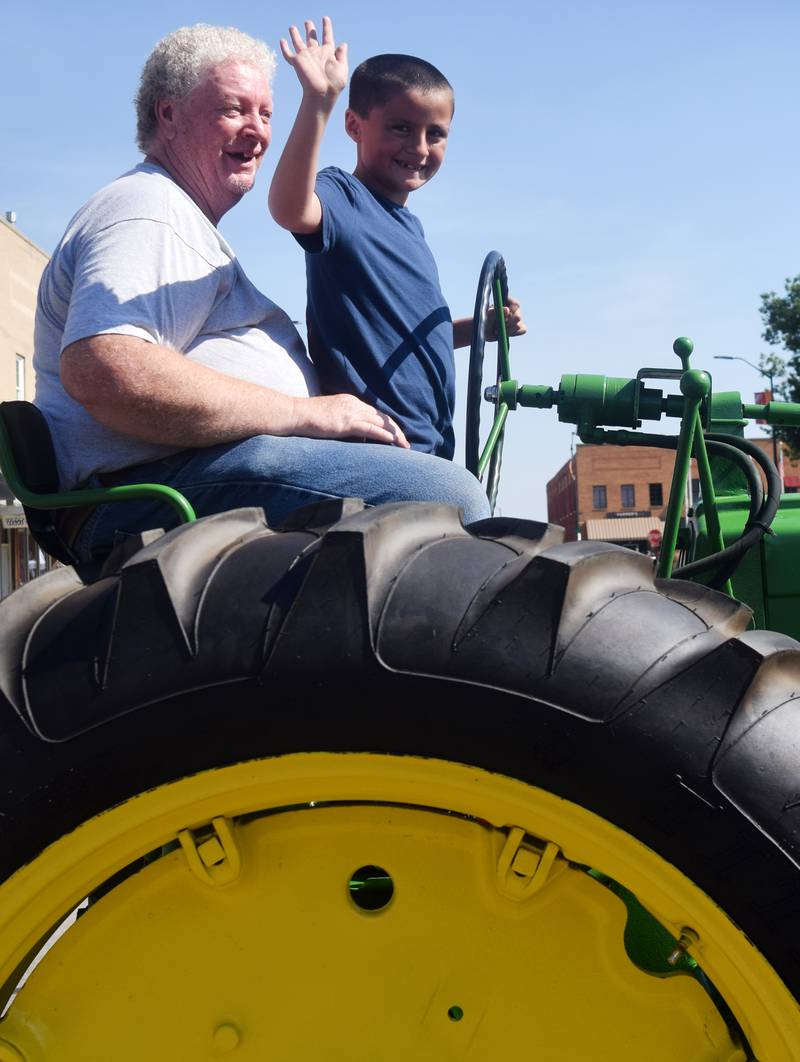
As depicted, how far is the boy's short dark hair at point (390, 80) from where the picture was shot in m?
2.37

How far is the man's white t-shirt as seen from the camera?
5.50 ft

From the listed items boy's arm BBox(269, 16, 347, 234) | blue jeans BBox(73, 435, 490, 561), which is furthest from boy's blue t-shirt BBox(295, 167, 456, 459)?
blue jeans BBox(73, 435, 490, 561)

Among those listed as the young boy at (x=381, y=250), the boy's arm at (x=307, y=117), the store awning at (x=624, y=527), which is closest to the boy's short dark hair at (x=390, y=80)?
the young boy at (x=381, y=250)

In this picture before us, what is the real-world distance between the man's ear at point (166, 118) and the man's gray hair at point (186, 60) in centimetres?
1

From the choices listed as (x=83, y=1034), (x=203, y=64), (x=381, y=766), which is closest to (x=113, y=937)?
(x=83, y=1034)

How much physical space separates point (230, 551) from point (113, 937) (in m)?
0.46

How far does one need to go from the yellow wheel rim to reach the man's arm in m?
0.73

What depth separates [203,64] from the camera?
2.01 meters

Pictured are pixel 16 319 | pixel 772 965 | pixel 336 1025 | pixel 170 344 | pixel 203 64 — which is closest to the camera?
pixel 772 965

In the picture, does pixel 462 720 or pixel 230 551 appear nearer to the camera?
pixel 462 720

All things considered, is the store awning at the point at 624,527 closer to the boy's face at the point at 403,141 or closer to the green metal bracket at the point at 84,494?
the boy's face at the point at 403,141

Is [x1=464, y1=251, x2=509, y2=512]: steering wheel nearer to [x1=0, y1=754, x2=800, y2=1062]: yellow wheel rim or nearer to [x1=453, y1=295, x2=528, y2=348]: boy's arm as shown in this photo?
[x1=453, y1=295, x2=528, y2=348]: boy's arm

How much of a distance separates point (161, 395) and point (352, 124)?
48.0 inches

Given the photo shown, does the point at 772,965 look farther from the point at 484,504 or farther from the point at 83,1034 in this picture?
the point at 484,504
